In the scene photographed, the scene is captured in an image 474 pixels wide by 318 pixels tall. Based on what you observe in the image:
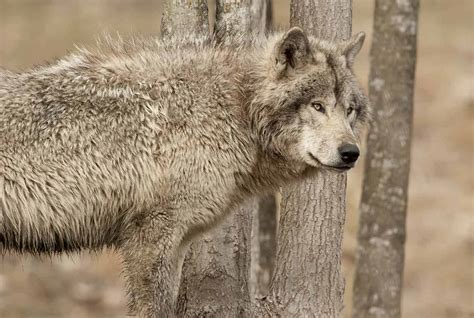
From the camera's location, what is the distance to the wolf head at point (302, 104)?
268 inches

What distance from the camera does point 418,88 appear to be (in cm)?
2342

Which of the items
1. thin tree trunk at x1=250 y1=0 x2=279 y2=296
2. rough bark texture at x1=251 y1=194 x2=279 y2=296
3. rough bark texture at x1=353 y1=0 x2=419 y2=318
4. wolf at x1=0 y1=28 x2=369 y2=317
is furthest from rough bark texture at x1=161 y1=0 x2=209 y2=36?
rough bark texture at x1=251 y1=194 x2=279 y2=296

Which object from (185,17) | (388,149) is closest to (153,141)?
(185,17)

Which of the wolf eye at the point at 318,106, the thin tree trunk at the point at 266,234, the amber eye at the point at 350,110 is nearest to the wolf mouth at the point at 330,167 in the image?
the wolf eye at the point at 318,106

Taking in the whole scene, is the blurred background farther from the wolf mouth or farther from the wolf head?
the wolf mouth

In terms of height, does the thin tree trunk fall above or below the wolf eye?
below

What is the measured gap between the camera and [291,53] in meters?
6.95

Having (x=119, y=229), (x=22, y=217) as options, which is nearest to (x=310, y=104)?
(x=119, y=229)

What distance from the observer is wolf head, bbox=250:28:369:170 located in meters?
6.81

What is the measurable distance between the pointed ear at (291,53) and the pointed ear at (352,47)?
459mm

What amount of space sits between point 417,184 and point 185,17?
11896 millimetres

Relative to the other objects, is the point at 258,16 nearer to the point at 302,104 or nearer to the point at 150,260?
the point at 302,104

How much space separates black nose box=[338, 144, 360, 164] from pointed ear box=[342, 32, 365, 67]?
0.98 meters

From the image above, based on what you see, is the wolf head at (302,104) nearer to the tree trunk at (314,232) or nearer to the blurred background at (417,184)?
the tree trunk at (314,232)
